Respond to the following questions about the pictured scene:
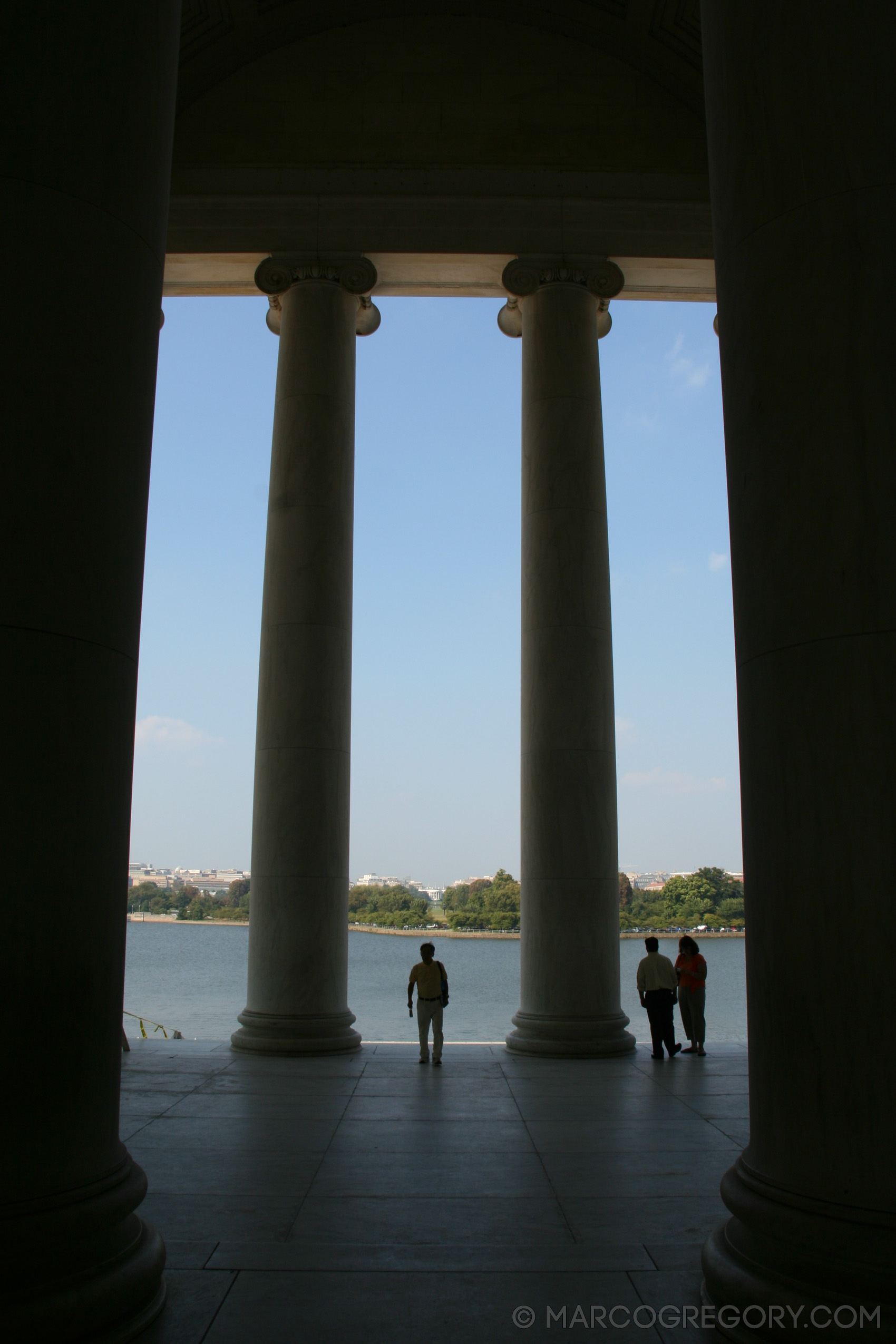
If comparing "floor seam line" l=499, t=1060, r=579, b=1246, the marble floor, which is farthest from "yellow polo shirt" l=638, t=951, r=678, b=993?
"floor seam line" l=499, t=1060, r=579, b=1246

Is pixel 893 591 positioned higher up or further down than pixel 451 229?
further down

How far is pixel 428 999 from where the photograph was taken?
126 m

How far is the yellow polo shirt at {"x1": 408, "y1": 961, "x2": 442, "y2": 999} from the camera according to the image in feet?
415

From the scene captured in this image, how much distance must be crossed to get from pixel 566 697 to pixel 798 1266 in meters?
107

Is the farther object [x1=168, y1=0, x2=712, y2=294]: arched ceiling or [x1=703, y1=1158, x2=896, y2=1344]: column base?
[x1=168, y1=0, x2=712, y2=294]: arched ceiling

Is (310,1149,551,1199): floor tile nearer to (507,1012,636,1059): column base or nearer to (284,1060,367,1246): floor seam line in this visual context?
(284,1060,367,1246): floor seam line

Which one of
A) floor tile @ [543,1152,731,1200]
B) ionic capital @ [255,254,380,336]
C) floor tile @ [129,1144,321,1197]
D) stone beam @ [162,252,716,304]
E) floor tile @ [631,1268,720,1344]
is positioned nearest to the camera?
floor tile @ [631,1268,720,1344]

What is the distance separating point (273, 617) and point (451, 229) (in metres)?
72.2

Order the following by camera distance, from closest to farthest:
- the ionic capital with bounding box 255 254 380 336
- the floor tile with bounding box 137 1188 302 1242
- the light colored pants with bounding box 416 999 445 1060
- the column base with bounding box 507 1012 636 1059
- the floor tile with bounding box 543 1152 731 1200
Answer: the floor tile with bounding box 137 1188 302 1242
the floor tile with bounding box 543 1152 731 1200
the light colored pants with bounding box 416 999 445 1060
the column base with bounding box 507 1012 636 1059
the ionic capital with bounding box 255 254 380 336

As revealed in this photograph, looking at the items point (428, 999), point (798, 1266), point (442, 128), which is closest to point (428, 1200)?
point (798, 1266)

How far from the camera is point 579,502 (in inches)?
5935

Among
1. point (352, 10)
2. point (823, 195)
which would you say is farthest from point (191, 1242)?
point (352, 10)

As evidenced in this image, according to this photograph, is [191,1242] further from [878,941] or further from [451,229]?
[451,229]

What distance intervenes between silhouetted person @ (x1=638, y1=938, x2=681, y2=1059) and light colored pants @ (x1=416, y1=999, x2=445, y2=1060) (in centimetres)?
2712
